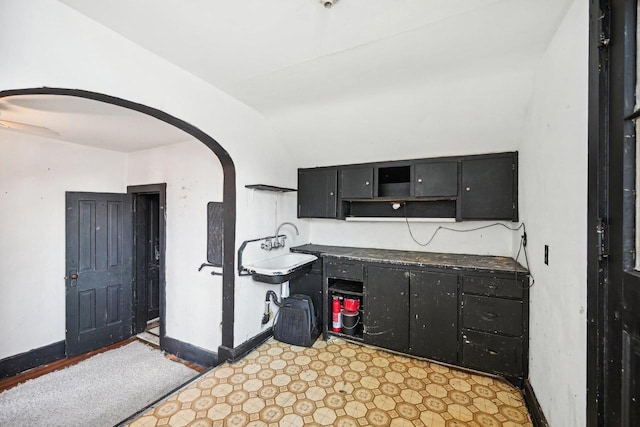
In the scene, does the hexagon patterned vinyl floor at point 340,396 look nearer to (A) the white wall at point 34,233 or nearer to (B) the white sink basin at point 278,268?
(B) the white sink basin at point 278,268

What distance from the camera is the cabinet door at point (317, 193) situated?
3322mm

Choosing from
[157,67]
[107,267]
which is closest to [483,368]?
[157,67]

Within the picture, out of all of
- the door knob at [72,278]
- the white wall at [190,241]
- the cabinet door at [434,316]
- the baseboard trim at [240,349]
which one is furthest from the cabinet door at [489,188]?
the door knob at [72,278]

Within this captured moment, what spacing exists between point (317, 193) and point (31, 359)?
12.5ft

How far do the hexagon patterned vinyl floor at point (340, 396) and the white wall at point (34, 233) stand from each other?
2321 mm

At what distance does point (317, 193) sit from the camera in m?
3.43

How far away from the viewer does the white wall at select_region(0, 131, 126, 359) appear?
2773 millimetres

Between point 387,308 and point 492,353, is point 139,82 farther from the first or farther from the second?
point 492,353

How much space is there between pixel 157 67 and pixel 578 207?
8.65ft

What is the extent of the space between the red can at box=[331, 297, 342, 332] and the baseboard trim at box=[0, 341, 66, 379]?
10.9ft

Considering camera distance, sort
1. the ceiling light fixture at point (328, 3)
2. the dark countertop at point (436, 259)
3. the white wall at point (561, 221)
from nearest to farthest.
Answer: the white wall at point (561, 221) < the ceiling light fixture at point (328, 3) < the dark countertop at point (436, 259)

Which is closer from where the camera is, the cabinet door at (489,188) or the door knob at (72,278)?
the cabinet door at (489,188)

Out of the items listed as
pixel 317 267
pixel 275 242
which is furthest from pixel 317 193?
pixel 317 267

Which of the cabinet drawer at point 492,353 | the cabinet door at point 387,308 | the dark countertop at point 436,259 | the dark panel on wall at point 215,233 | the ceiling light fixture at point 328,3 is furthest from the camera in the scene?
the dark panel on wall at point 215,233
